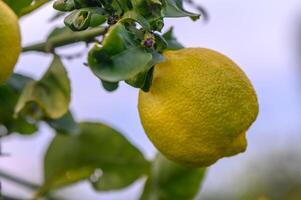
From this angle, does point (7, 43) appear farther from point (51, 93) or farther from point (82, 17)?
point (51, 93)

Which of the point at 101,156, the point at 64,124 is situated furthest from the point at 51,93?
the point at 101,156

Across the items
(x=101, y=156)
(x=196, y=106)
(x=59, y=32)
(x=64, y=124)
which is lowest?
(x=101, y=156)

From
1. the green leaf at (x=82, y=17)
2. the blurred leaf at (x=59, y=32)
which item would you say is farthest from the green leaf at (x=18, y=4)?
the green leaf at (x=82, y=17)

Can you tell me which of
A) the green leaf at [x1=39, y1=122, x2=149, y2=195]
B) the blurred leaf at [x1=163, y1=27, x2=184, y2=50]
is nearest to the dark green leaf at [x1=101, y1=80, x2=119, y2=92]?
the blurred leaf at [x1=163, y1=27, x2=184, y2=50]

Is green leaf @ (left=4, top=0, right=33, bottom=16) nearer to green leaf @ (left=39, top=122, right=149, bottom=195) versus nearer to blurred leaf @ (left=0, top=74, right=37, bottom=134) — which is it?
blurred leaf @ (left=0, top=74, right=37, bottom=134)

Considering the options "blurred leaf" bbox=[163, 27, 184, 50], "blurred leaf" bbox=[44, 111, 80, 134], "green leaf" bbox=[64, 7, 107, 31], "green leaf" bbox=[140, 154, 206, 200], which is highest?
"green leaf" bbox=[64, 7, 107, 31]

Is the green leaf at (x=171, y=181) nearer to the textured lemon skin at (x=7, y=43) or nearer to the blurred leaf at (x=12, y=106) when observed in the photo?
the blurred leaf at (x=12, y=106)
